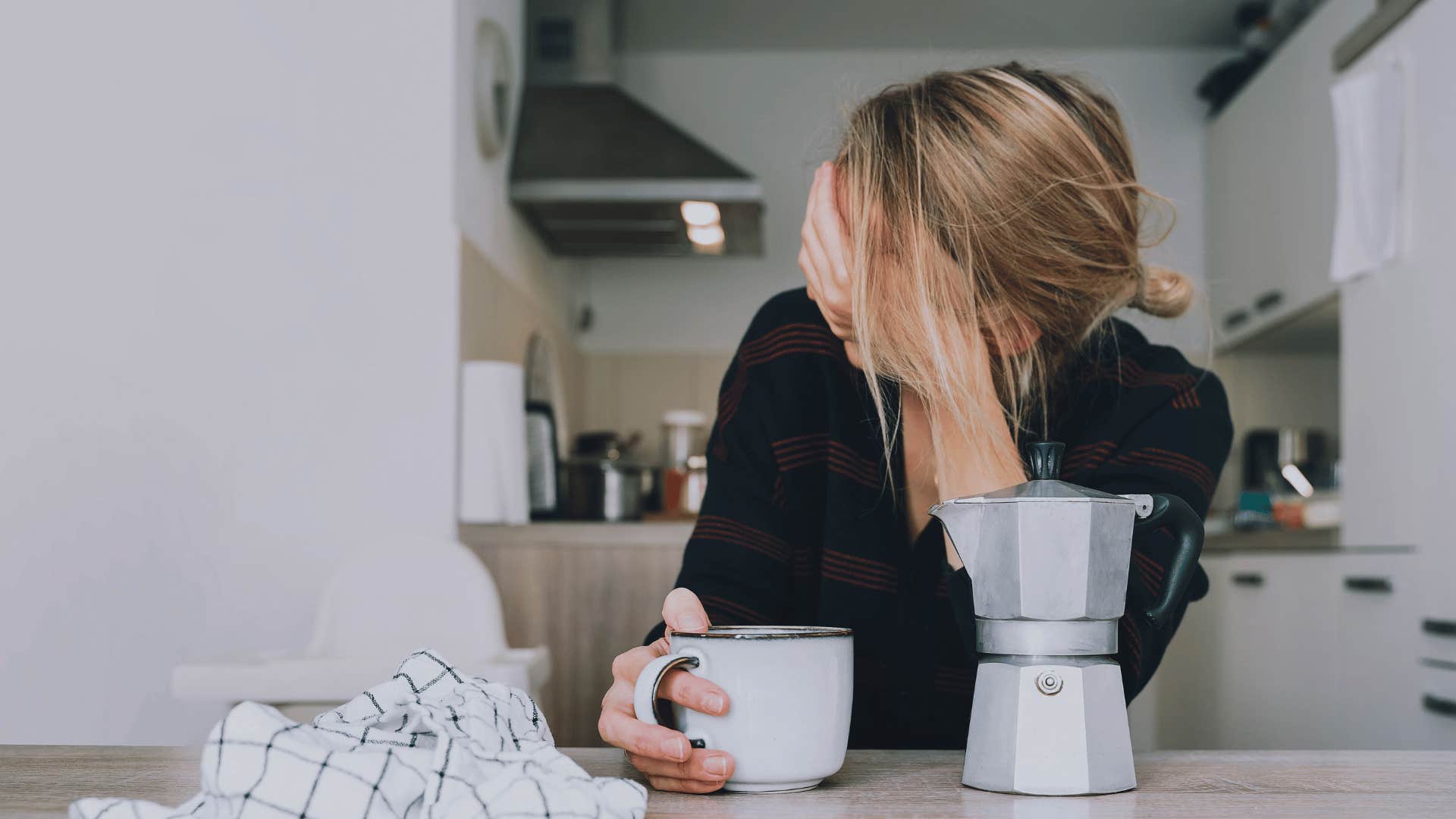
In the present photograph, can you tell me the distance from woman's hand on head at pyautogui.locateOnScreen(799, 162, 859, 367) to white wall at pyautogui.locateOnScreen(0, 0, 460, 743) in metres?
1.16

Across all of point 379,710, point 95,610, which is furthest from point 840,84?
point 95,610

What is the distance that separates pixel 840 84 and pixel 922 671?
0.54 m

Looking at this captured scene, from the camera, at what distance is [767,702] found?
547 millimetres

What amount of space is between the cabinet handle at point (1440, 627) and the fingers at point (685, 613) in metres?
1.62

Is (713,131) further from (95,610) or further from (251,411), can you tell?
(95,610)

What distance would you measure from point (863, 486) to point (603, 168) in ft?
5.48

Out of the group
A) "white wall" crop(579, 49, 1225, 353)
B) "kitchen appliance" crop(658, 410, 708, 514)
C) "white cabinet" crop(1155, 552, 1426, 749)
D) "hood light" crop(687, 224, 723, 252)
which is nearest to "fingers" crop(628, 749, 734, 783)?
"white cabinet" crop(1155, 552, 1426, 749)

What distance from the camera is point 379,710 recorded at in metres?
0.56

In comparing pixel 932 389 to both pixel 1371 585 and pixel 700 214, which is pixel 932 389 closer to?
pixel 1371 585

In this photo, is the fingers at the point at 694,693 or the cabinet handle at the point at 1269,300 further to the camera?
the cabinet handle at the point at 1269,300

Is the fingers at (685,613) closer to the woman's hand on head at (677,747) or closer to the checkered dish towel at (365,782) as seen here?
the woman's hand on head at (677,747)

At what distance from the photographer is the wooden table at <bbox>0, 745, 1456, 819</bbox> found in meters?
0.52

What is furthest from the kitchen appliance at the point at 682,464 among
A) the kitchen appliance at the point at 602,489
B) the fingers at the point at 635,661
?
the fingers at the point at 635,661

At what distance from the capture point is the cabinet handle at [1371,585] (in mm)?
2016
